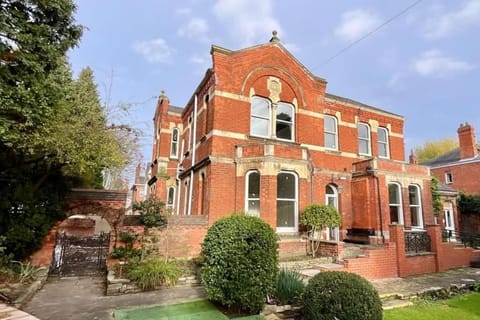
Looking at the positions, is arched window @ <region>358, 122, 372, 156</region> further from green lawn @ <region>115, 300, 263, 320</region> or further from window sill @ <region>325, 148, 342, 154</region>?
green lawn @ <region>115, 300, 263, 320</region>

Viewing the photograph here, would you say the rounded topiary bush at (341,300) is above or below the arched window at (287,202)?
below

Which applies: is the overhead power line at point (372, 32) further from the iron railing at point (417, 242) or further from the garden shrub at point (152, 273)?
the garden shrub at point (152, 273)

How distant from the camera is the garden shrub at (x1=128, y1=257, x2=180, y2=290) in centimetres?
781

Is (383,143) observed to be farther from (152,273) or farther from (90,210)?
(90,210)

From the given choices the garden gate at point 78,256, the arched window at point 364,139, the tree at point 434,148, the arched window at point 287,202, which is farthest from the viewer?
the tree at point 434,148

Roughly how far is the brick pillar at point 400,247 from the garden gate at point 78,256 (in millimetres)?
11212

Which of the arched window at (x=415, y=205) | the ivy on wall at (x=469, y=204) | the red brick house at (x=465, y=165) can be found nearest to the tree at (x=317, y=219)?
the arched window at (x=415, y=205)

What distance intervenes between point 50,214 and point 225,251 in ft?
23.9

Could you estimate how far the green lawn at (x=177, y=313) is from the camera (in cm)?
550

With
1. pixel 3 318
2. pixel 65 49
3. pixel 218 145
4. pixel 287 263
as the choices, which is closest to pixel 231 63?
pixel 218 145

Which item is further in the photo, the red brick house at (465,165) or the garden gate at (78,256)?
the red brick house at (465,165)

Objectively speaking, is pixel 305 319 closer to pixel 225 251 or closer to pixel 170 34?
pixel 225 251

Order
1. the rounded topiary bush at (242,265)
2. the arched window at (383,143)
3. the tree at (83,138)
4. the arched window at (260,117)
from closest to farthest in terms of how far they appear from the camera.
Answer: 1. the rounded topiary bush at (242,265)
2. the tree at (83,138)
3. the arched window at (260,117)
4. the arched window at (383,143)

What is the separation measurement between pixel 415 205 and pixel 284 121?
330 inches
